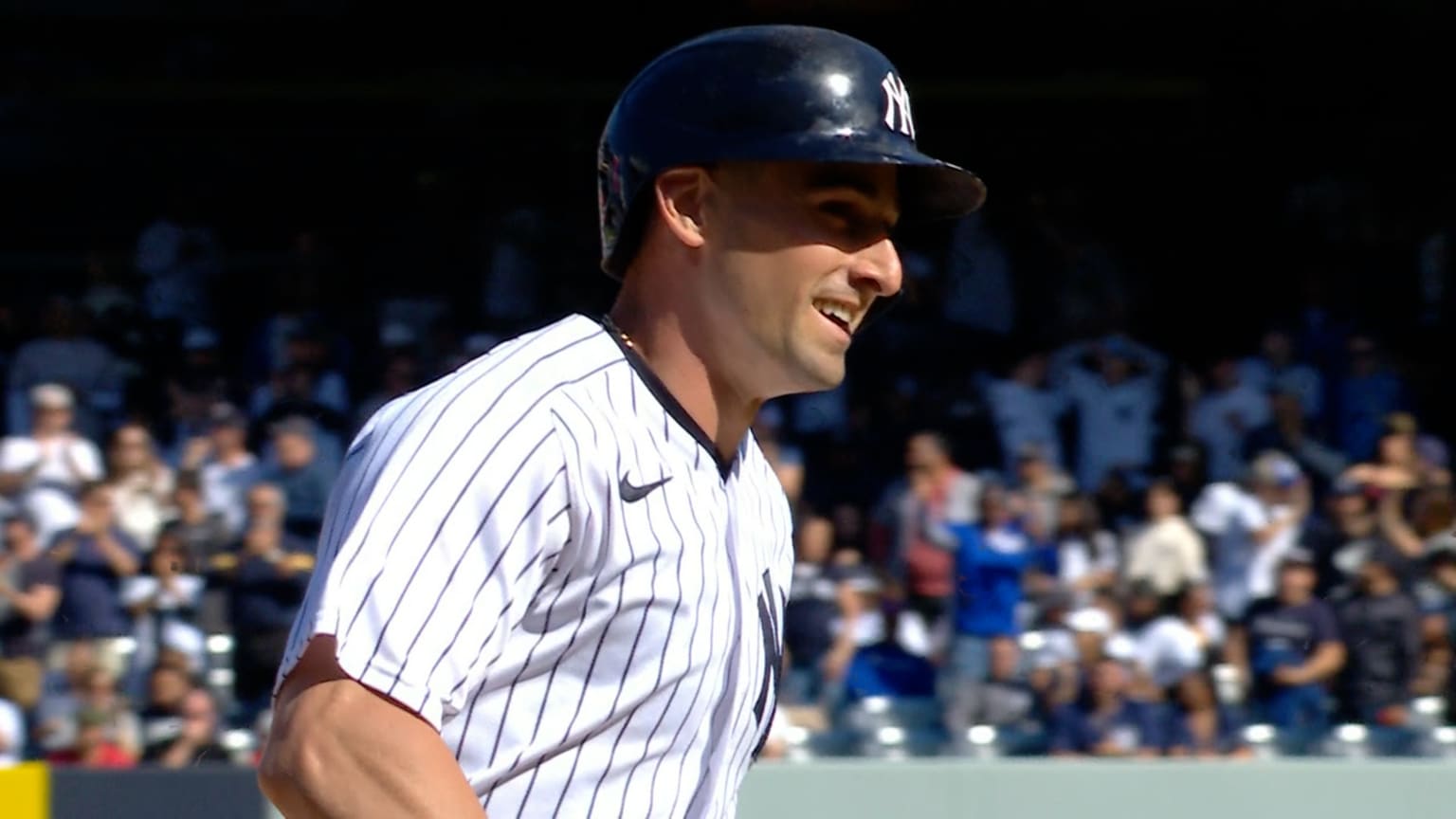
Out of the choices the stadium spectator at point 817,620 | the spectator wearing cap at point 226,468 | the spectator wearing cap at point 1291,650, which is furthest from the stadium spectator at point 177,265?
the spectator wearing cap at point 1291,650

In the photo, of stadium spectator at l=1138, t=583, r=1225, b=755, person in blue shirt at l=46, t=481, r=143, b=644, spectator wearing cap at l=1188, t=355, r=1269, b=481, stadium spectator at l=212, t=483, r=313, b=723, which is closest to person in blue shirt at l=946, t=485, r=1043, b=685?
stadium spectator at l=1138, t=583, r=1225, b=755

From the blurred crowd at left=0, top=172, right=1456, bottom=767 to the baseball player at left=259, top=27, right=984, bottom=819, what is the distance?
4173 millimetres

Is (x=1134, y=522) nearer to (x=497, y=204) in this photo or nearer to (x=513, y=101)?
(x=497, y=204)

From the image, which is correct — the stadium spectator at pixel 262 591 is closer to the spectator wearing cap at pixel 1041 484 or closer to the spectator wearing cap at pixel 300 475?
the spectator wearing cap at pixel 300 475

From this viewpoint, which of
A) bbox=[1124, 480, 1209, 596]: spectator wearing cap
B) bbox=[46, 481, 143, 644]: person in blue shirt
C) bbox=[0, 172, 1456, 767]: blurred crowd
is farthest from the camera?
bbox=[1124, 480, 1209, 596]: spectator wearing cap

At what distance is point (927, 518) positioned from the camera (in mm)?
6949

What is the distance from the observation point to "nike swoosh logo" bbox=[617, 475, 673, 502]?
152cm

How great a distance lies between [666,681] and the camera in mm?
1559

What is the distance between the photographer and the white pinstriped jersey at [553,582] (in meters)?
1.39

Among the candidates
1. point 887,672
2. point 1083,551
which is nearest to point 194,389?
point 887,672

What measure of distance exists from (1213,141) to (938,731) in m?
5.38

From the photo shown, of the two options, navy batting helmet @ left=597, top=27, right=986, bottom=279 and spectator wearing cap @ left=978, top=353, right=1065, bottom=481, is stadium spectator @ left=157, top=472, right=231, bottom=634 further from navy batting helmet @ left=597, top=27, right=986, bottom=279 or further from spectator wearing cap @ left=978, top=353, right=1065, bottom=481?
navy batting helmet @ left=597, top=27, right=986, bottom=279

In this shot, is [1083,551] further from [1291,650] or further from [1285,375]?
[1285,375]

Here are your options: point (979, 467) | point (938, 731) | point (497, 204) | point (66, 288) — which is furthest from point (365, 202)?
point (938, 731)
